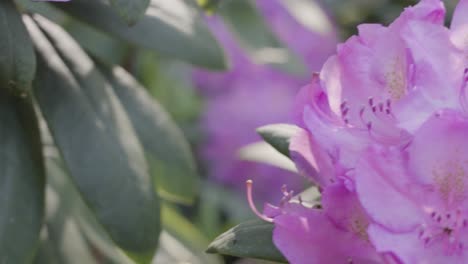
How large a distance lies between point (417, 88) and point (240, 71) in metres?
1.69

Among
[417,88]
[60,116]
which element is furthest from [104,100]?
[417,88]

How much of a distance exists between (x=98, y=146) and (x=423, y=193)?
0.44m

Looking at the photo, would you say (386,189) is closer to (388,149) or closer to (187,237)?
(388,149)

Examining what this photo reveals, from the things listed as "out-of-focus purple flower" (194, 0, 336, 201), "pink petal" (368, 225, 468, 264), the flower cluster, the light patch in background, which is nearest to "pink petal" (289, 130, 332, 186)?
the flower cluster

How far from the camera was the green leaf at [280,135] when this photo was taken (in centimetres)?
119

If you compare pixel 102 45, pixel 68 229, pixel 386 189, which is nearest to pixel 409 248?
pixel 386 189

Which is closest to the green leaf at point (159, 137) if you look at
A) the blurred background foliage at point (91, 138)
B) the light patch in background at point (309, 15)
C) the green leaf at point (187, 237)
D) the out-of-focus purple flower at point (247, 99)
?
the blurred background foliage at point (91, 138)

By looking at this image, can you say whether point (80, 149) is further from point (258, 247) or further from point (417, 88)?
point (417, 88)

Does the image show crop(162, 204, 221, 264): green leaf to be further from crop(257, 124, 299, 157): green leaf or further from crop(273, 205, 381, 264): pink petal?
crop(273, 205, 381, 264): pink petal

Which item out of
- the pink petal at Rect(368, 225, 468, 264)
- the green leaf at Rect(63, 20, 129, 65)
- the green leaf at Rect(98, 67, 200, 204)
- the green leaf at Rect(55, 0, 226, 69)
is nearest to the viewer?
the pink petal at Rect(368, 225, 468, 264)

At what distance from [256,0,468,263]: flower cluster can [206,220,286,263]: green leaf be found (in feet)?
0.14

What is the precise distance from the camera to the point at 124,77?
1.45 metres

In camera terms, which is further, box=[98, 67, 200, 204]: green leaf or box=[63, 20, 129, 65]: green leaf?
box=[63, 20, 129, 65]: green leaf

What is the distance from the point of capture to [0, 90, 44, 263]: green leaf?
1196 millimetres
